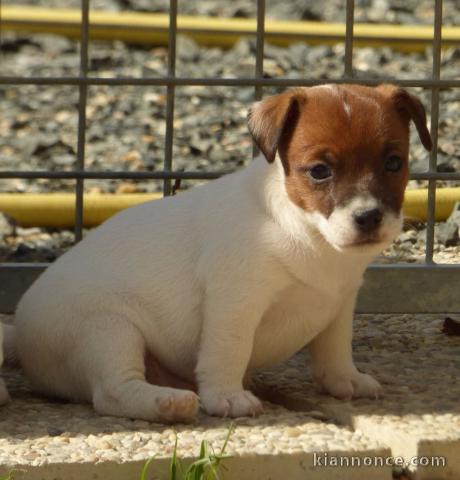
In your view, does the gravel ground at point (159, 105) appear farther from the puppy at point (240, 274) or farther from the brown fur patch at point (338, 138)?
the brown fur patch at point (338, 138)

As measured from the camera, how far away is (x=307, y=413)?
Answer: 4625mm

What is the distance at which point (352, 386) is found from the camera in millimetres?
4801

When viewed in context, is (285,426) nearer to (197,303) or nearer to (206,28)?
(197,303)

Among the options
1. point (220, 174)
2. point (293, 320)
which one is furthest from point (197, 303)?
point (220, 174)

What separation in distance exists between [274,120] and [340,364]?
0.96 m

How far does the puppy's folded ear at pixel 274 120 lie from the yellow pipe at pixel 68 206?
237 cm

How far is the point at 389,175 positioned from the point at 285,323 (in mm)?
667

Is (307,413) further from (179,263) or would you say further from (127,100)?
(127,100)

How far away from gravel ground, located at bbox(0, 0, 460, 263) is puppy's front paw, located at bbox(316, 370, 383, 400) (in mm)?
1647

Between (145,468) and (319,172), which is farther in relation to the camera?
(319,172)

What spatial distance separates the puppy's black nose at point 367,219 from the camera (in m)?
4.24

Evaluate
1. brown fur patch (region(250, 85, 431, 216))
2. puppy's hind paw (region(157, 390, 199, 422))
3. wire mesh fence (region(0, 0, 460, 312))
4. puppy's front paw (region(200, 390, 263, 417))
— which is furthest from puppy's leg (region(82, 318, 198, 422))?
wire mesh fence (region(0, 0, 460, 312))

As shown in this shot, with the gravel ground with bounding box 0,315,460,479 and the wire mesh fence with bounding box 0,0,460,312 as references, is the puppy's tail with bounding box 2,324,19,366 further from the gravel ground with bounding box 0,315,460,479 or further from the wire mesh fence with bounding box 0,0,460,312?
the wire mesh fence with bounding box 0,0,460,312

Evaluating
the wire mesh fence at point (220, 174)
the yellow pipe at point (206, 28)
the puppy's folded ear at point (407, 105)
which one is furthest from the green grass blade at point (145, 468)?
the yellow pipe at point (206, 28)
